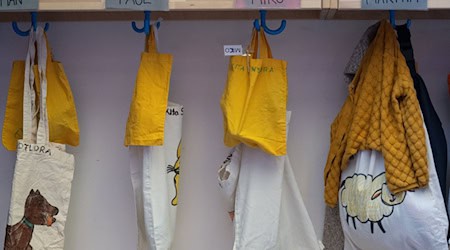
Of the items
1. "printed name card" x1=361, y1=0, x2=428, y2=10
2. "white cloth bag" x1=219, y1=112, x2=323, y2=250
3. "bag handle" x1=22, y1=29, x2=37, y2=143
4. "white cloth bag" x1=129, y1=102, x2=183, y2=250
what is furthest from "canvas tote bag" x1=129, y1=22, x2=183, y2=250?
"printed name card" x1=361, y1=0, x2=428, y2=10

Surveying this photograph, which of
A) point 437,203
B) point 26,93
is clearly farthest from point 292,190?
point 26,93

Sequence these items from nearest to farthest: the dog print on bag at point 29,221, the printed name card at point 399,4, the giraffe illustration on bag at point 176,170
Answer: the printed name card at point 399,4
the dog print on bag at point 29,221
the giraffe illustration on bag at point 176,170

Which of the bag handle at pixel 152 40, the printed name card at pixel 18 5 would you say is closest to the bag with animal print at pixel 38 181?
the printed name card at pixel 18 5

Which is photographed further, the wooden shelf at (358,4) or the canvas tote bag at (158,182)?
the canvas tote bag at (158,182)

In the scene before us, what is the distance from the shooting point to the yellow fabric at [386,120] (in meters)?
1.08

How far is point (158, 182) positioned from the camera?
123cm

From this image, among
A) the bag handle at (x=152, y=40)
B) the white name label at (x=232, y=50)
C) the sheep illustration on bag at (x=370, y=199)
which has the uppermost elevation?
the bag handle at (x=152, y=40)

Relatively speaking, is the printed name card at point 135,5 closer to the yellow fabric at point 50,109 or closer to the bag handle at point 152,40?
the bag handle at point 152,40

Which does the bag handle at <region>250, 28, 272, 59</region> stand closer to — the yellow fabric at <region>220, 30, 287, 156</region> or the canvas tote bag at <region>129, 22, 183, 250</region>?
the yellow fabric at <region>220, 30, 287, 156</region>

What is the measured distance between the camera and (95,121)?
137 centimetres

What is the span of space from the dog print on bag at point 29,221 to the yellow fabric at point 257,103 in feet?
1.42

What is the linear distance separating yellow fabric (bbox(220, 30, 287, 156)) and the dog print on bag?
43 cm

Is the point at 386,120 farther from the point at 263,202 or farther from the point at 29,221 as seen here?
the point at 29,221

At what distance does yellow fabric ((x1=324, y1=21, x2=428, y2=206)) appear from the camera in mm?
1078
